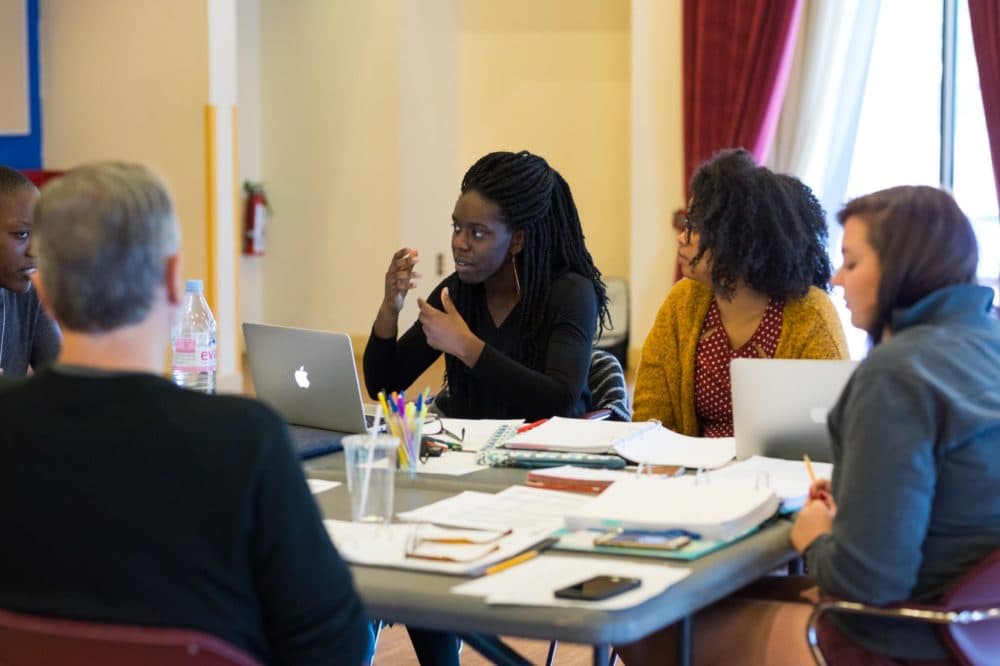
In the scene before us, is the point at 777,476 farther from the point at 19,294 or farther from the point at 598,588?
the point at 19,294

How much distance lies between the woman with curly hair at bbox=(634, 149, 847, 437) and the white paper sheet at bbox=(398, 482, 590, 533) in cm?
90

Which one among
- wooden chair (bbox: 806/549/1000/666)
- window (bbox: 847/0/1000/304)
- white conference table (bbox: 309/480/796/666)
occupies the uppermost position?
window (bbox: 847/0/1000/304)

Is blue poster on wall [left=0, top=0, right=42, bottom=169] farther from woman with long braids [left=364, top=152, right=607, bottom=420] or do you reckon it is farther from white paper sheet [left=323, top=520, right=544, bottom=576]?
white paper sheet [left=323, top=520, right=544, bottom=576]

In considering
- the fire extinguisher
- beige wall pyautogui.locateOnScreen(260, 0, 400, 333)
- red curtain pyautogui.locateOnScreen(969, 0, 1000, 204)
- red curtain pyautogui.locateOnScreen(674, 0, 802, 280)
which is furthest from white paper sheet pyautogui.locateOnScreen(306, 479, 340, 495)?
the fire extinguisher

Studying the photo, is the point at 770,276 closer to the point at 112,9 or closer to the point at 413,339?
the point at 413,339

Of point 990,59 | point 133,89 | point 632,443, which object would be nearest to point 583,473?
point 632,443

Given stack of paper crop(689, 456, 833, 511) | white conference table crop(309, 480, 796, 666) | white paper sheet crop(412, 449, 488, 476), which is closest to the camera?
white conference table crop(309, 480, 796, 666)

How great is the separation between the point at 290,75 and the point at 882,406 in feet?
24.9

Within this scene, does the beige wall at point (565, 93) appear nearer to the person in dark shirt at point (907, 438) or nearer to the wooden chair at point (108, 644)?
the person in dark shirt at point (907, 438)

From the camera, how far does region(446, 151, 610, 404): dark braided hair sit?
3.12 metres

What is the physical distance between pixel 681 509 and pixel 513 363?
3.79 feet

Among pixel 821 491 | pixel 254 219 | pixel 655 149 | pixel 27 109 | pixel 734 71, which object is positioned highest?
pixel 734 71

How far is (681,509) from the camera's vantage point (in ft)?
5.90

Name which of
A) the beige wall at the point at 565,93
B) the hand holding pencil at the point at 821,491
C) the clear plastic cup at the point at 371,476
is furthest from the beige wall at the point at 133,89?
the hand holding pencil at the point at 821,491
